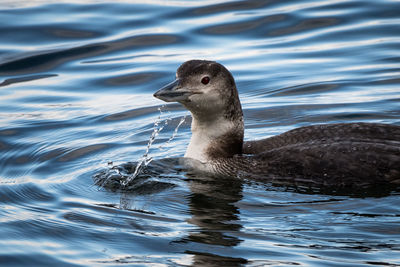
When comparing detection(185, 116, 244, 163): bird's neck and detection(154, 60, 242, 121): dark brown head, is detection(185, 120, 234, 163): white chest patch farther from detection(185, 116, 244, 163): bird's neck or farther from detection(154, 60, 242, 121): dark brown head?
detection(154, 60, 242, 121): dark brown head

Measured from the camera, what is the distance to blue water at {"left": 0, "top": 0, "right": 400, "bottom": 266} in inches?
251

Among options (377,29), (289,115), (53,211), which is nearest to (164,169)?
(53,211)

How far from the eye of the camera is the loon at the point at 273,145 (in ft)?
24.1

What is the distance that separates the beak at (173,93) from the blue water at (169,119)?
0.83 m

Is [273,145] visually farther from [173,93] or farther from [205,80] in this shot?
[173,93]

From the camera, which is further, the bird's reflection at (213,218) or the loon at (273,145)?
the loon at (273,145)

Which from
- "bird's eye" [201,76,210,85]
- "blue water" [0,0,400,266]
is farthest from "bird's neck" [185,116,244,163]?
"bird's eye" [201,76,210,85]

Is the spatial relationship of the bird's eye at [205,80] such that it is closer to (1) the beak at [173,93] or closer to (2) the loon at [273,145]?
(2) the loon at [273,145]

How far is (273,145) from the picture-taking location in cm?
809

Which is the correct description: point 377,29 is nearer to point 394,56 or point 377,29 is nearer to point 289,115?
point 394,56

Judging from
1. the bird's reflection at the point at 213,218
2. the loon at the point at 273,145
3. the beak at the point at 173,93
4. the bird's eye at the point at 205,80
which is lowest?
the bird's reflection at the point at 213,218

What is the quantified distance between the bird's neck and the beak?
1.48ft

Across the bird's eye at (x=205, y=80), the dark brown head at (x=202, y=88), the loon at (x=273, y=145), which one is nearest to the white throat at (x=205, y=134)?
the loon at (x=273, y=145)

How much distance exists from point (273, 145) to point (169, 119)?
235cm
